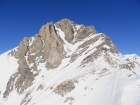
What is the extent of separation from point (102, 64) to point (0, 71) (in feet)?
155

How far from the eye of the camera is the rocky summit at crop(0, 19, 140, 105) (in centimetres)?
3212

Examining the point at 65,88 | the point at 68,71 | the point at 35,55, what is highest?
the point at 35,55

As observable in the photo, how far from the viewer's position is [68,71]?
169 ft

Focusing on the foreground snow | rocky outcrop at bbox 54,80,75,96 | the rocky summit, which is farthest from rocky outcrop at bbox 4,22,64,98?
rocky outcrop at bbox 54,80,75,96

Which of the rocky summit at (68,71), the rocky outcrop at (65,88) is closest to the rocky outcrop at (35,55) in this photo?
the rocky summit at (68,71)

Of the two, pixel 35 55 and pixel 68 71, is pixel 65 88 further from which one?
pixel 35 55

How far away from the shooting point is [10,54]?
85.6 metres

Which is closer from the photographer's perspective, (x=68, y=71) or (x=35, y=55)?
(x=68, y=71)

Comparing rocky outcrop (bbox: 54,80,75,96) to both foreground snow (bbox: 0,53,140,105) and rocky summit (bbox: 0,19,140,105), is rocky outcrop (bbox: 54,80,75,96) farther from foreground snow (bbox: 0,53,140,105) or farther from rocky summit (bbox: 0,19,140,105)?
foreground snow (bbox: 0,53,140,105)

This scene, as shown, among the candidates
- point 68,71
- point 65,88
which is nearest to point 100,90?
point 65,88

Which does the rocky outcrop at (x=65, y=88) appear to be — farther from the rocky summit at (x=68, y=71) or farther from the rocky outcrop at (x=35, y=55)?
the rocky outcrop at (x=35, y=55)

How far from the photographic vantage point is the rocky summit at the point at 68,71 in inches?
1265

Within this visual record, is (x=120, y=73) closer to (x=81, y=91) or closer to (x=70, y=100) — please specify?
(x=81, y=91)

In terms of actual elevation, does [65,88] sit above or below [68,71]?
below
